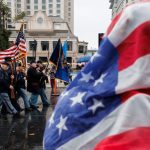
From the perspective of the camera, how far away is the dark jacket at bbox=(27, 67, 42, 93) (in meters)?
13.0

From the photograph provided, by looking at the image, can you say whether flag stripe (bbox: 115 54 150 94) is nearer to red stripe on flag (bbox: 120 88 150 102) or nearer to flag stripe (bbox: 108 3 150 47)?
red stripe on flag (bbox: 120 88 150 102)

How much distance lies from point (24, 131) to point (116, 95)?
25.1ft

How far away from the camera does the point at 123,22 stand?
163 centimetres

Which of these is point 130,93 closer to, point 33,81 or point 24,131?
point 24,131

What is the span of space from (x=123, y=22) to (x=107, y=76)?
21 cm

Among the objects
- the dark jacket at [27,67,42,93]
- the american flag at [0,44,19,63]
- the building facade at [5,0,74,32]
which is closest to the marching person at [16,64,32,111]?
the dark jacket at [27,67,42,93]

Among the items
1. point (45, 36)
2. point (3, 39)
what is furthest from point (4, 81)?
point (45, 36)

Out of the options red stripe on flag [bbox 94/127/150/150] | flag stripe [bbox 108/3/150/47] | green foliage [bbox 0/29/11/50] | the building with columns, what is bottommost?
the building with columns

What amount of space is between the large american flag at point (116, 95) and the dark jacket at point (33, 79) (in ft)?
36.9

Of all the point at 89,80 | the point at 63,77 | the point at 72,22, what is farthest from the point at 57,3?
the point at 89,80

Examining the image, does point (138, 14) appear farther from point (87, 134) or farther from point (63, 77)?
point (63, 77)

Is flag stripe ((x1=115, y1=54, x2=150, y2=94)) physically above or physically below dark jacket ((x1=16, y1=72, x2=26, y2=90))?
above

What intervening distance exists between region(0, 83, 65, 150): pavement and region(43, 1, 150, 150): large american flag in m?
5.76

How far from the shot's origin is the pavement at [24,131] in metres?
7.66
